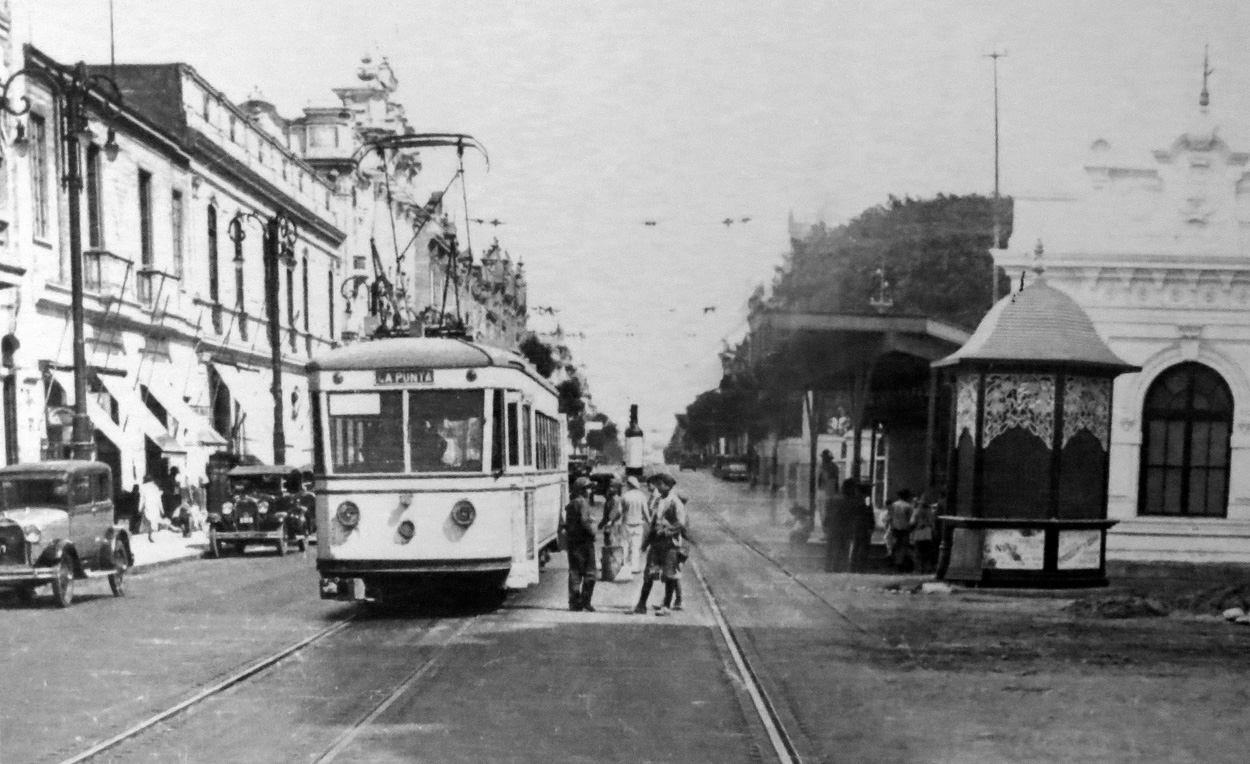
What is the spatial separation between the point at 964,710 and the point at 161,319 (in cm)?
2553

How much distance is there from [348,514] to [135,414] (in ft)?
51.4

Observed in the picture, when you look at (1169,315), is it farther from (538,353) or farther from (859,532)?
(538,353)

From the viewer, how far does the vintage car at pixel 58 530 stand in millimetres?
16312

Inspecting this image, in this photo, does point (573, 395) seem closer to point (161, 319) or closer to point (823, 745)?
point (161, 319)

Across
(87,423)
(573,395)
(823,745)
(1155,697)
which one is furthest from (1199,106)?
(573,395)

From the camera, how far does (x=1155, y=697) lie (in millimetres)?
10258

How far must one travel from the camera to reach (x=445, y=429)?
15.0m

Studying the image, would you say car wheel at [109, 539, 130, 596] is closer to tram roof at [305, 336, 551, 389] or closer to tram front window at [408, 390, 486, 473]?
tram roof at [305, 336, 551, 389]

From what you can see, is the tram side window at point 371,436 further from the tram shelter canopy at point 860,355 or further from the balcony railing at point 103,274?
the balcony railing at point 103,274

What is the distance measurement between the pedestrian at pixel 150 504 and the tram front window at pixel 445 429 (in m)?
16.2

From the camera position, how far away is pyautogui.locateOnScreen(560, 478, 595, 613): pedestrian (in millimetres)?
15297

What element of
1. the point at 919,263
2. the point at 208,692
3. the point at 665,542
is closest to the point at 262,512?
the point at 665,542

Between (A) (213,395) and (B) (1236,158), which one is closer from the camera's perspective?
(B) (1236,158)

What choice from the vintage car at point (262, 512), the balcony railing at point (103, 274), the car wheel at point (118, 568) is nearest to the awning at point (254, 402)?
the balcony railing at point (103, 274)
